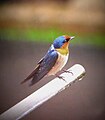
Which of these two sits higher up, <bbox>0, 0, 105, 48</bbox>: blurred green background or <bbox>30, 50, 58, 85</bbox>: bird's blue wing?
<bbox>0, 0, 105, 48</bbox>: blurred green background

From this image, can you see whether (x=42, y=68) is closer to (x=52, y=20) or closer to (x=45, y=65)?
(x=45, y=65)

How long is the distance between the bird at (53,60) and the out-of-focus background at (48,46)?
0.06 feet

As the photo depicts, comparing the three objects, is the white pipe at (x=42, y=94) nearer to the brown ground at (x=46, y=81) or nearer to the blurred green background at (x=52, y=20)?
the brown ground at (x=46, y=81)

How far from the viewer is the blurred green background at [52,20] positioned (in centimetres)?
288

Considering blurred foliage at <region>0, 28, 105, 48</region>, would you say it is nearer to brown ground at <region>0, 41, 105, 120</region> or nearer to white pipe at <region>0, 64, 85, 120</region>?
brown ground at <region>0, 41, 105, 120</region>

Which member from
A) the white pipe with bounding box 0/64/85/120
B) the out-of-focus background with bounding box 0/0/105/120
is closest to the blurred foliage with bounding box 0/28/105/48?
the out-of-focus background with bounding box 0/0/105/120

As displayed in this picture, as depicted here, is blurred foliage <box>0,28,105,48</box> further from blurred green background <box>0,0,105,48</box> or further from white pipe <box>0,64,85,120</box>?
white pipe <box>0,64,85,120</box>

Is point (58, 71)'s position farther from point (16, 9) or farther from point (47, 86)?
point (16, 9)

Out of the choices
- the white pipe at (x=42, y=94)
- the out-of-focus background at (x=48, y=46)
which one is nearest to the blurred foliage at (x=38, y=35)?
the out-of-focus background at (x=48, y=46)

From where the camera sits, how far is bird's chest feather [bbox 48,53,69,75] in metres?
2.87

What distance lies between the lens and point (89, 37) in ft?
9.55

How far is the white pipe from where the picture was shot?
9.37ft

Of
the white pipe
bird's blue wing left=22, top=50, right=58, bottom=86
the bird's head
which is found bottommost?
the white pipe

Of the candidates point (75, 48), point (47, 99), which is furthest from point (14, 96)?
point (75, 48)
